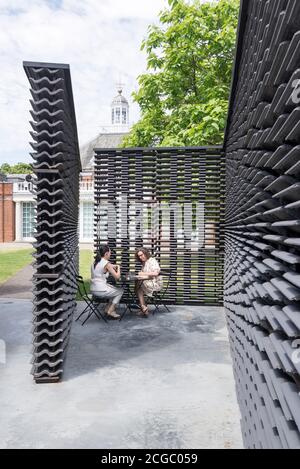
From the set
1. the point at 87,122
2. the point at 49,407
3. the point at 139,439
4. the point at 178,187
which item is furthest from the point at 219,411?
the point at 87,122

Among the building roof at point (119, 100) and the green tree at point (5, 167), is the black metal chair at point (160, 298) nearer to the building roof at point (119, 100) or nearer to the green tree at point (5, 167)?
the building roof at point (119, 100)

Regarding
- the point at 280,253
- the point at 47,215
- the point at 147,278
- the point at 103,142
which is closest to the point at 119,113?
the point at 103,142

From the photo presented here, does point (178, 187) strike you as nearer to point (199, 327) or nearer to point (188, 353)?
point (199, 327)

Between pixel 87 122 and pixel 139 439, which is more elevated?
pixel 87 122

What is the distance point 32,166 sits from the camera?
475 cm

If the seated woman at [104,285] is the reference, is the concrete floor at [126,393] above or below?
below

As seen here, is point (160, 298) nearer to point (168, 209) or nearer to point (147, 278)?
point (147, 278)

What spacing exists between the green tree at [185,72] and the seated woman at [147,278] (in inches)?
214

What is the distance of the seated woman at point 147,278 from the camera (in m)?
7.91

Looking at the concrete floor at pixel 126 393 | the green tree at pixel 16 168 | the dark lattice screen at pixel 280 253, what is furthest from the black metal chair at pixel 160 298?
A: the green tree at pixel 16 168

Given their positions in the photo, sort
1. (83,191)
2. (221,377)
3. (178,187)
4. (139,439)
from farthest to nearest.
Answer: (83,191) < (178,187) < (221,377) < (139,439)

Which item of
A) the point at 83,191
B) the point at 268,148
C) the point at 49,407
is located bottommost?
the point at 49,407
